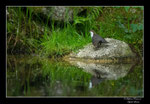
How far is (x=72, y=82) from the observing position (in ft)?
14.2

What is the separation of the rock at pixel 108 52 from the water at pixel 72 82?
1702mm

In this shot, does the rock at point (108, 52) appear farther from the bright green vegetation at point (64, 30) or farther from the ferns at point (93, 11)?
the ferns at point (93, 11)

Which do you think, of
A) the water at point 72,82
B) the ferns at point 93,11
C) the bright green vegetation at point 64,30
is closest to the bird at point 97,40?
the bright green vegetation at point 64,30

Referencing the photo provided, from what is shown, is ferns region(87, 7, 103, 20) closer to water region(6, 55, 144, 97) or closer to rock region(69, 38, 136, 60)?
rock region(69, 38, 136, 60)

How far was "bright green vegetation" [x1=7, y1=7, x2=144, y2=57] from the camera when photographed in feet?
25.9

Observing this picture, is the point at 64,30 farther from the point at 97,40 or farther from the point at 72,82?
the point at 72,82

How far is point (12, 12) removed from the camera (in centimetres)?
855

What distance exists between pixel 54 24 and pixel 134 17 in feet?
9.08

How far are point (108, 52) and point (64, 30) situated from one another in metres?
1.94

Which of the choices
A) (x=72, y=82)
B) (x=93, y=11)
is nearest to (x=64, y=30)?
(x=93, y=11)

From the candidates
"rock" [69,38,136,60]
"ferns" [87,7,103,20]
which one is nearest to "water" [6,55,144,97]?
"rock" [69,38,136,60]

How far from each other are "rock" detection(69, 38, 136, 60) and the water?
170 cm

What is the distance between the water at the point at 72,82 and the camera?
3.72 m
